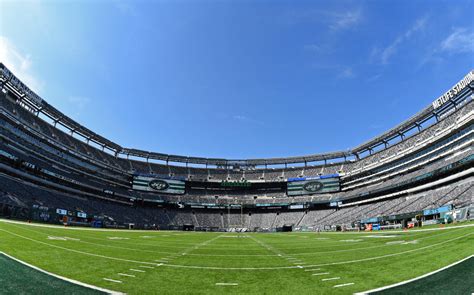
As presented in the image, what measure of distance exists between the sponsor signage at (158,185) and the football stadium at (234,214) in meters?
0.36

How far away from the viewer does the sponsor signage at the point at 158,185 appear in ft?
292

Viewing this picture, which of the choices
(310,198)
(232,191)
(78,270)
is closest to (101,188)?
(232,191)

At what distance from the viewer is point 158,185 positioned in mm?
91938

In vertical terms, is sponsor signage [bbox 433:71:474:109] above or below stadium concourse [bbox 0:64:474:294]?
above

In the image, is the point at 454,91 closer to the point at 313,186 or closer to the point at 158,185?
the point at 313,186

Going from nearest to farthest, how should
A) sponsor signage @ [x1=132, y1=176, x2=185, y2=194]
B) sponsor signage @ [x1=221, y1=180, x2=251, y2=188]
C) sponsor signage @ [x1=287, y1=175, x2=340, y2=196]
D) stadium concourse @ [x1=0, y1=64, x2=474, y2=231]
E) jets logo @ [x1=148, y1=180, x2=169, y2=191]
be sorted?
stadium concourse @ [x1=0, y1=64, x2=474, y2=231] < sponsor signage @ [x1=287, y1=175, x2=340, y2=196] < sponsor signage @ [x1=132, y1=176, x2=185, y2=194] < jets logo @ [x1=148, y1=180, x2=169, y2=191] < sponsor signage @ [x1=221, y1=180, x2=251, y2=188]

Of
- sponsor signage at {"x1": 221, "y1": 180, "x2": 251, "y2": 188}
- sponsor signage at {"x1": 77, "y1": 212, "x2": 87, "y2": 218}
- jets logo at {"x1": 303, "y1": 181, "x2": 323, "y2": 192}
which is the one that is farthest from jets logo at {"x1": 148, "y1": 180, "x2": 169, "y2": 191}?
jets logo at {"x1": 303, "y1": 181, "x2": 323, "y2": 192}

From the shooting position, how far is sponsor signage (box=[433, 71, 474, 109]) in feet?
171

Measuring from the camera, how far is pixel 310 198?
287 ft

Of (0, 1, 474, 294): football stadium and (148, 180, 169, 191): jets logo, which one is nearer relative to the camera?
(0, 1, 474, 294): football stadium

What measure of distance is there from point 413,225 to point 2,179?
69777mm

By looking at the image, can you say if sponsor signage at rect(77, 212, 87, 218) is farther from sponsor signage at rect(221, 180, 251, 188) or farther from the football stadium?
sponsor signage at rect(221, 180, 251, 188)

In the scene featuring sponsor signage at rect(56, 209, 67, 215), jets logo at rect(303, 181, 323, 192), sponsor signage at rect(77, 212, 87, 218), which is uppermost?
jets logo at rect(303, 181, 323, 192)

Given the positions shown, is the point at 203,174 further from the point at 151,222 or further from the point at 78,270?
the point at 78,270
